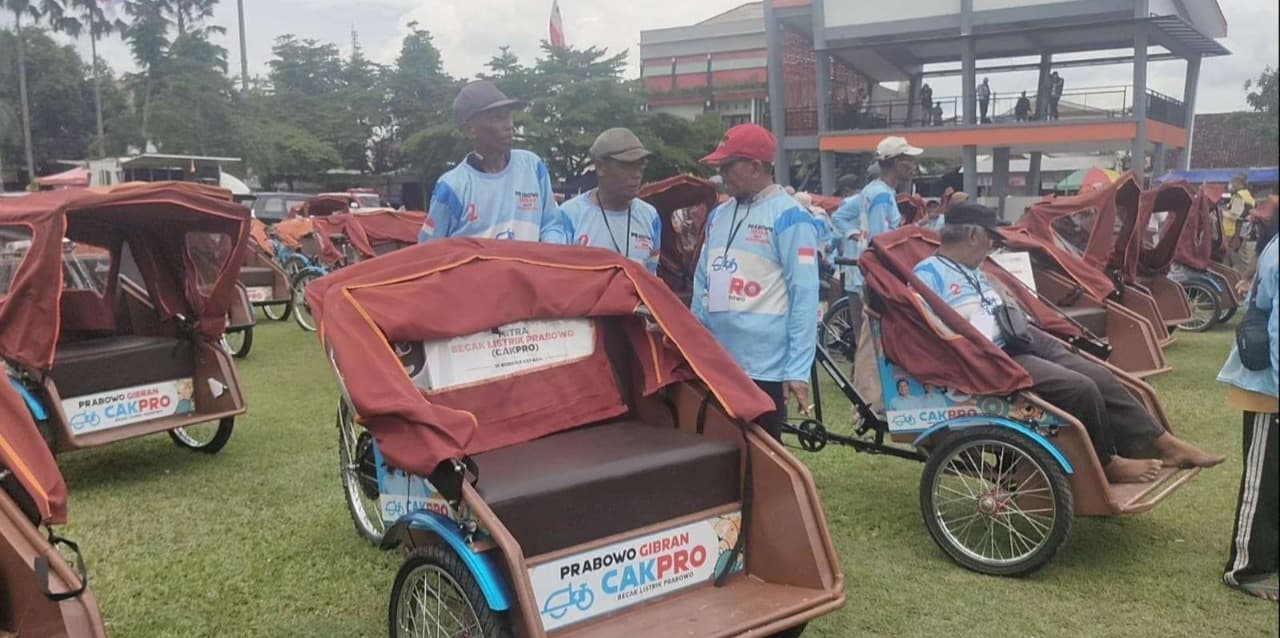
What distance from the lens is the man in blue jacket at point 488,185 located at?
429cm

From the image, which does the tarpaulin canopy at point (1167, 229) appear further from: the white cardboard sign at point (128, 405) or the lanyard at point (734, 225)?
the white cardboard sign at point (128, 405)

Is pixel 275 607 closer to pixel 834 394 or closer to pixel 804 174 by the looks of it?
Result: pixel 834 394

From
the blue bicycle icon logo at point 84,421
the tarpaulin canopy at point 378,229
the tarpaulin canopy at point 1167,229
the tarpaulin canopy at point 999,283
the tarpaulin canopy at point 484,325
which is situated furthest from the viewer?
the tarpaulin canopy at point 378,229

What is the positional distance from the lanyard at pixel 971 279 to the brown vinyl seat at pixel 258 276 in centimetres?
887

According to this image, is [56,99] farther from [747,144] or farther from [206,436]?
[747,144]

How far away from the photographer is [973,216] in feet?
14.6

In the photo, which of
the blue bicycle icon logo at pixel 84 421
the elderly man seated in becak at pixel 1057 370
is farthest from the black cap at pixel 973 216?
the blue bicycle icon logo at pixel 84 421

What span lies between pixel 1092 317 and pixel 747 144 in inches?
151

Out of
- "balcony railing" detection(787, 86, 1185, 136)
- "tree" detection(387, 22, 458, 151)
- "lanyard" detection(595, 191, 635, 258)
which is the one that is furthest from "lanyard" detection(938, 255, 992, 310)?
"tree" detection(387, 22, 458, 151)

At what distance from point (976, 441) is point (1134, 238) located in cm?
515

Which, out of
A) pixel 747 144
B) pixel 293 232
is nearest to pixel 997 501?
pixel 747 144

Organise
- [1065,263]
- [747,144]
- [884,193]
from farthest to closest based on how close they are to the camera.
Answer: [1065,263] < [884,193] < [747,144]

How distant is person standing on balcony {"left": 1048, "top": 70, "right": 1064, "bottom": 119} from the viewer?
23609mm

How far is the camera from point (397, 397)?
2.68m
